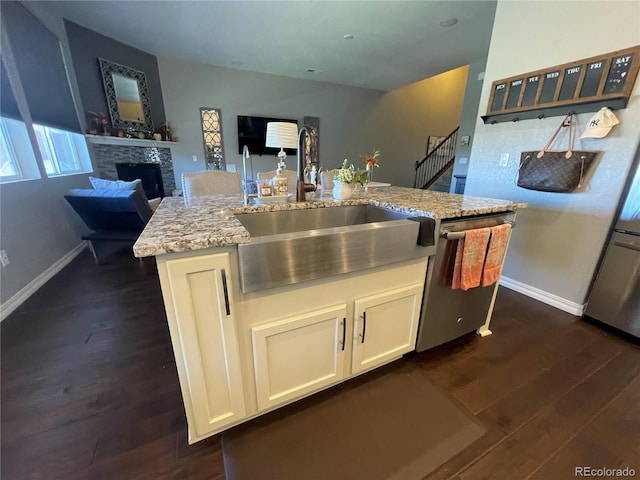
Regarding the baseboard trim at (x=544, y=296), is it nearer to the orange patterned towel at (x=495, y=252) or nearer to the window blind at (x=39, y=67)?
the orange patterned towel at (x=495, y=252)

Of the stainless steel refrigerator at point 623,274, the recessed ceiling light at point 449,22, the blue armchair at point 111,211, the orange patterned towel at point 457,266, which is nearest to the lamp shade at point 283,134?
the orange patterned towel at point 457,266

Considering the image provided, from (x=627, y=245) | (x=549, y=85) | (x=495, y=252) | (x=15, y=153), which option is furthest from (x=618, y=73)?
(x=15, y=153)

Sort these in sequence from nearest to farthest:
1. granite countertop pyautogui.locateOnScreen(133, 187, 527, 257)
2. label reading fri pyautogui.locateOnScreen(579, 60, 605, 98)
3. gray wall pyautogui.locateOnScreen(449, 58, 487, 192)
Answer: granite countertop pyautogui.locateOnScreen(133, 187, 527, 257) < label reading fri pyautogui.locateOnScreen(579, 60, 605, 98) < gray wall pyautogui.locateOnScreen(449, 58, 487, 192)

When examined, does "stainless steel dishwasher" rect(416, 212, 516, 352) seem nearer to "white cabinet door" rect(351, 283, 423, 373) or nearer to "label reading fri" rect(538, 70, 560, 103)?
"white cabinet door" rect(351, 283, 423, 373)

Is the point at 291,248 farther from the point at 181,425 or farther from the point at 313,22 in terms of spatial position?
the point at 313,22

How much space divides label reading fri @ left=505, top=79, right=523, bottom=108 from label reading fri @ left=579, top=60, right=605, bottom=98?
17.0 inches

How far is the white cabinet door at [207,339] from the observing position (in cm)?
86

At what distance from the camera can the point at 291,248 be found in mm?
940

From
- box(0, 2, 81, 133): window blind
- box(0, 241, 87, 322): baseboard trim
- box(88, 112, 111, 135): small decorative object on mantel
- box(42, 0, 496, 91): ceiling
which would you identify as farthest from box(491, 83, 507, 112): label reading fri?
box(88, 112, 111, 135): small decorative object on mantel

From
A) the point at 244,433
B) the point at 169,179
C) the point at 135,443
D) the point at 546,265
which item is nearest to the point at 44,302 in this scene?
the point at 135,443

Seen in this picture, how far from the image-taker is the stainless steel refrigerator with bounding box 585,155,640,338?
1.72 m

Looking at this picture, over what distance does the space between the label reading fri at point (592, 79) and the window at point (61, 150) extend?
16.2ft

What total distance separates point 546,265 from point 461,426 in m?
1.82

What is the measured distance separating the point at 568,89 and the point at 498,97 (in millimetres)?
520
